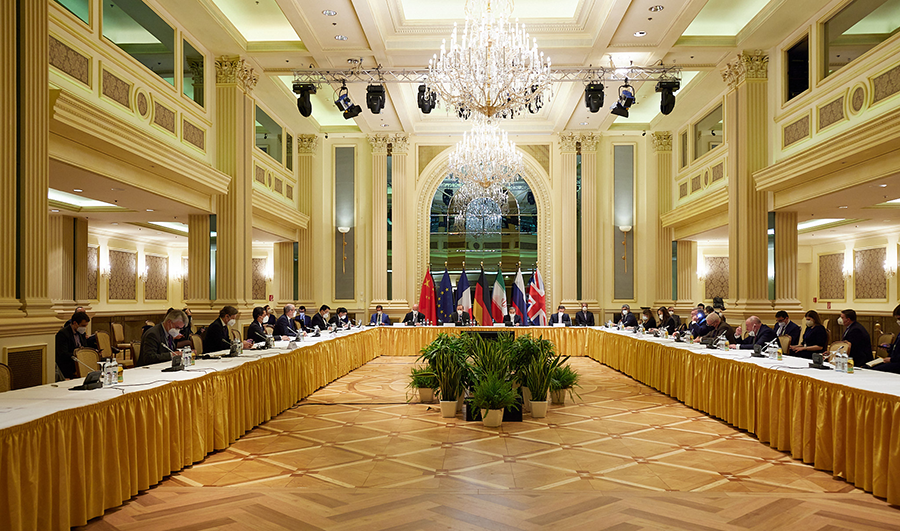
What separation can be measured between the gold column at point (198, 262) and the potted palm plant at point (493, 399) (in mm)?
5789

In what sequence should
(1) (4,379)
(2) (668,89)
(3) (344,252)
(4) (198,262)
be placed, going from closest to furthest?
1. (1) (4,379)
2. (4) (198,262)
3. (2) (668,89)
4. (3) (344,252)

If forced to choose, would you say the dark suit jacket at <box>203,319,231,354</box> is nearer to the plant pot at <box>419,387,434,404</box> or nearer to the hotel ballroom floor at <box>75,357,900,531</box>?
the hotel ballroom floor at <box>75,357,900,531</box>

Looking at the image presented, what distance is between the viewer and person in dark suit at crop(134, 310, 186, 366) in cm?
576

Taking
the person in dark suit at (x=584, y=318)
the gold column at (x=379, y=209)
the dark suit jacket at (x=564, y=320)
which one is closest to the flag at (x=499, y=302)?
the dark suit jacket at (x=564, y=320)

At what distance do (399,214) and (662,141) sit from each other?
699 cm

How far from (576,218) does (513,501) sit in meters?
12.4

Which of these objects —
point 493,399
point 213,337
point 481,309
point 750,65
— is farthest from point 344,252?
point 493,399

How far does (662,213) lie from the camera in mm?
15398

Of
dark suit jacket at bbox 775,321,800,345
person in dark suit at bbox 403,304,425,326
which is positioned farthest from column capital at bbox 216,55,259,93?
dark suit jacket at bbox 775,321,800,345

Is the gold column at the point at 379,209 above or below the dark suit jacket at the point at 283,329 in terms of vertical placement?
above

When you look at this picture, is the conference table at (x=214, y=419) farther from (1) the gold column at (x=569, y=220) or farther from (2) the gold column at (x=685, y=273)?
(2) the gold column at (x=685, y=273)

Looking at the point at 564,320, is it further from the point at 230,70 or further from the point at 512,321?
A: the point at 230,70

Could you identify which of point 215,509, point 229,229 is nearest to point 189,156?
point 229,229

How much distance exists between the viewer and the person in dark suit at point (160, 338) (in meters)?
5.76
